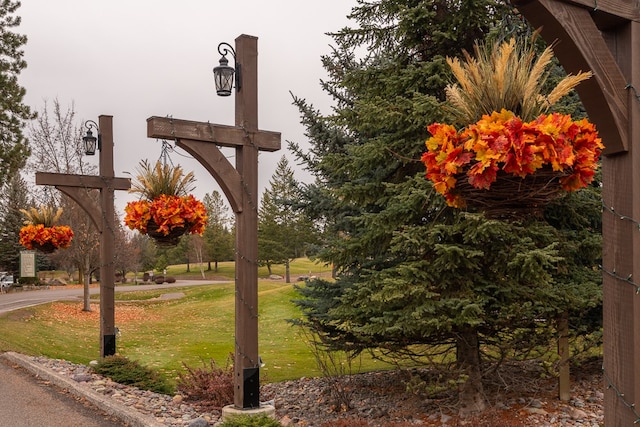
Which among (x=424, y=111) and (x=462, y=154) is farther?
(x=424, y=111)

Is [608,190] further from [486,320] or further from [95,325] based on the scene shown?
[95,325]

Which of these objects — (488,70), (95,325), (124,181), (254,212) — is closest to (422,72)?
(254,212)

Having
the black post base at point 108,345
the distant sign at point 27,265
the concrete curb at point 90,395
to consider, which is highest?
the distant sign at point 27,265

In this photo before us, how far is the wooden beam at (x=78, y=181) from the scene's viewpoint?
945cm

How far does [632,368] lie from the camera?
2.62m

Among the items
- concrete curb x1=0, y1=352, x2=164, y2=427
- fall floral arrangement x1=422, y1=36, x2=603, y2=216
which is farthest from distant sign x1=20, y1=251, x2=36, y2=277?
→ fall floral arrangement x1=422, y1=36, x2=603, y2=216

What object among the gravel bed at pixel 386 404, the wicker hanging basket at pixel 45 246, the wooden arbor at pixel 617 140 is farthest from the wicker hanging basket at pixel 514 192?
the wicker hanging basket at pixel 45 246

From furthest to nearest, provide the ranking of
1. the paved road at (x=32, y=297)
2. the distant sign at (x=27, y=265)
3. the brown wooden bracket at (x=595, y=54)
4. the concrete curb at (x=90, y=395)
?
the distant sign at (x=27, y=265) < the paved road at (x=32, y=297) < the concrete curb at (x=90, y=395) < the brown wooden bracket at (x=595, y=54)

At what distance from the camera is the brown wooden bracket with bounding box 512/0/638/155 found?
8.23ft

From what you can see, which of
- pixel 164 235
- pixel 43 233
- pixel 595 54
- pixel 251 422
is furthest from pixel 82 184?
pixel 595 54

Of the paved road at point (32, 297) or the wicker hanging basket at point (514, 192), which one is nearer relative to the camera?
the wicker hanging basket at point (514, 192)

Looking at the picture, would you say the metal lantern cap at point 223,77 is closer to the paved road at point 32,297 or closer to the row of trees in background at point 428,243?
the row of trees in background at point 428,243

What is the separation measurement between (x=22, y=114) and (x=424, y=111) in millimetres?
18960

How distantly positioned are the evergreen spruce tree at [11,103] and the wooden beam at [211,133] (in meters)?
17.3
